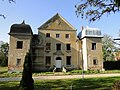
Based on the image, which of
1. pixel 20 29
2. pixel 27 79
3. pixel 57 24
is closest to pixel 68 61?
pixel 57 24

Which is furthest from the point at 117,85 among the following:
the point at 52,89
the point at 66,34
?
the point at 66,34

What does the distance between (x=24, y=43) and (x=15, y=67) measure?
4.83 m

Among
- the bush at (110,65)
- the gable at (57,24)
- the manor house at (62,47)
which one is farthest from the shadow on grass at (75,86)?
the bush at (110,65)

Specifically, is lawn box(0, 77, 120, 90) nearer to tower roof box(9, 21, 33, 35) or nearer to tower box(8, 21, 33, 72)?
tower box(8, 21, 33, 72)

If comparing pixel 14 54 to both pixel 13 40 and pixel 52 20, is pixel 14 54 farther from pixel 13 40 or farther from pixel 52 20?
pixel 52 20

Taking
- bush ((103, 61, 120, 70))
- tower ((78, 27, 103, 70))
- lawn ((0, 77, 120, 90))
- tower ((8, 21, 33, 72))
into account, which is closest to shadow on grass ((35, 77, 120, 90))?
lawn ((0, 77, 120, 90))

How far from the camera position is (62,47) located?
39812 millimetres

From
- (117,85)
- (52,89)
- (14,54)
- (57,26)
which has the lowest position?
(52,89)

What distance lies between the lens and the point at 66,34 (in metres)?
40.3

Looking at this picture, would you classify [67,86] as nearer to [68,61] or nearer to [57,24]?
[68,61]

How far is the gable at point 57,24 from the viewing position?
39688 mm

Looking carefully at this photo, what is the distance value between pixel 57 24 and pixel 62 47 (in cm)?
500

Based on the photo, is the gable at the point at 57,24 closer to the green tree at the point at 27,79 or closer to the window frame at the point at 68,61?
the window frame at the point at 68,61

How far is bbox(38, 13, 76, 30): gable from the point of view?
130 feet
